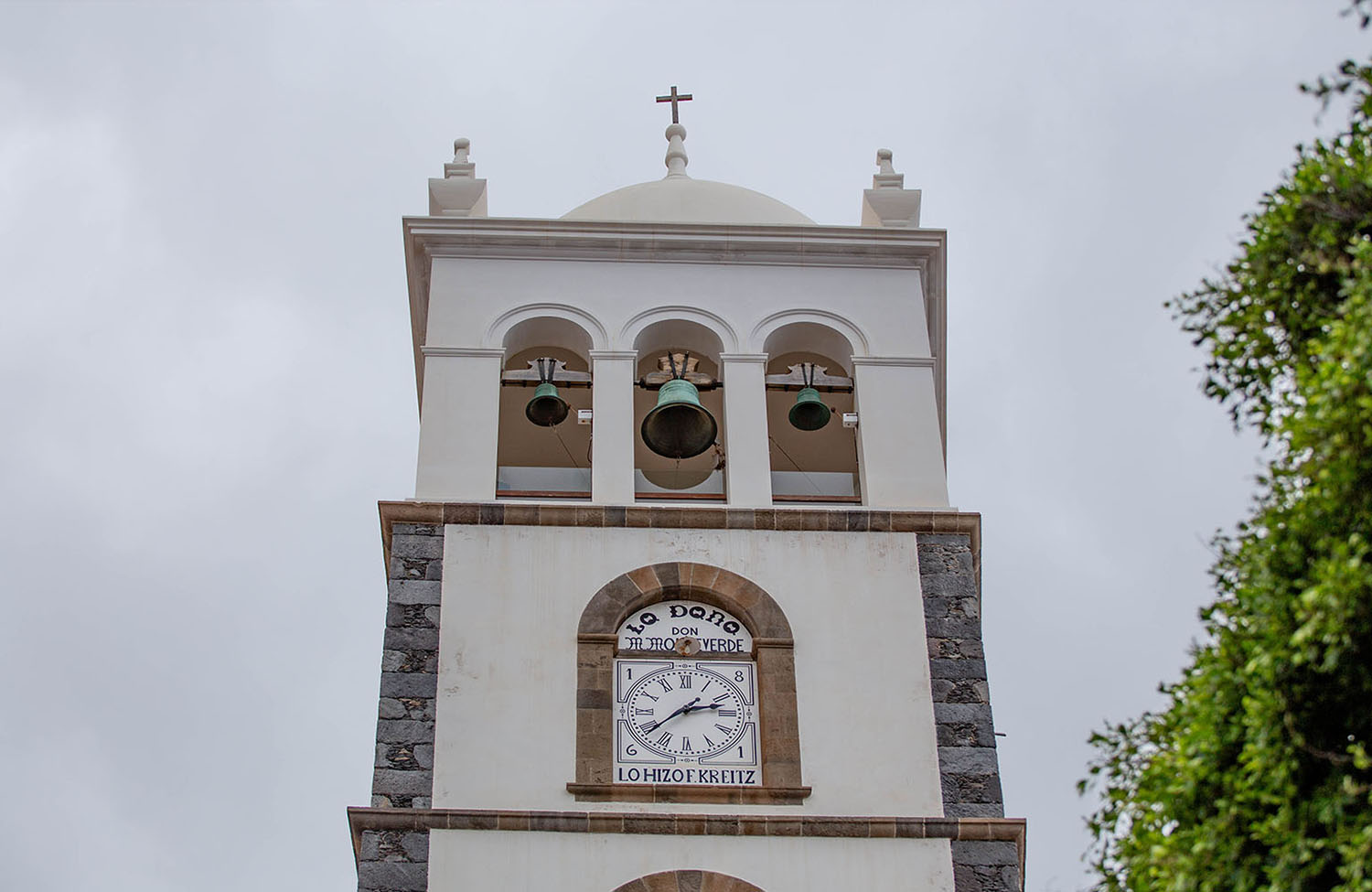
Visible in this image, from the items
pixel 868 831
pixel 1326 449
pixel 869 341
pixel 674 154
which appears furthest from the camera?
pixel 674 154

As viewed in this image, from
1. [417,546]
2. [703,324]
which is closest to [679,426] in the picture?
[703,324]

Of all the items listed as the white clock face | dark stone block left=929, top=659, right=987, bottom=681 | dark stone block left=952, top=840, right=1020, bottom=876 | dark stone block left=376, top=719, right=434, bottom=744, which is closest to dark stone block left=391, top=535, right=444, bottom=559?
dark stone block left=376, top=719, right=434, bottom=744

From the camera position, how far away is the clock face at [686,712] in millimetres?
15828

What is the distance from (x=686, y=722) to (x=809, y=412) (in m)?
3.67

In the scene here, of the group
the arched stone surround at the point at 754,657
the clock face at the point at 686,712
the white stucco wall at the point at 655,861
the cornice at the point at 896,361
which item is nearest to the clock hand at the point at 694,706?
the clock face at the point at 686,712

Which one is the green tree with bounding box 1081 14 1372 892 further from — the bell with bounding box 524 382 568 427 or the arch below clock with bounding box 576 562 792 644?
the bell with bounding box 524 382 568 427

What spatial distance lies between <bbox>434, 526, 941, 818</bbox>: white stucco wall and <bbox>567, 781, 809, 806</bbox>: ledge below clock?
63 millimetres

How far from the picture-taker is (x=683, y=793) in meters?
15.5

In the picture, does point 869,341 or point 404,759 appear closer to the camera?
point 404,759

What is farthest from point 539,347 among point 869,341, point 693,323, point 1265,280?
point 1265,280

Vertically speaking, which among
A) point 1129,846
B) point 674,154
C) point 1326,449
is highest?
point 674,154

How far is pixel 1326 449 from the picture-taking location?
9078 millimetres

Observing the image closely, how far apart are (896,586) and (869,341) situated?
2.91 m

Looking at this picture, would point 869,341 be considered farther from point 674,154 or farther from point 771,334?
point 674,154
